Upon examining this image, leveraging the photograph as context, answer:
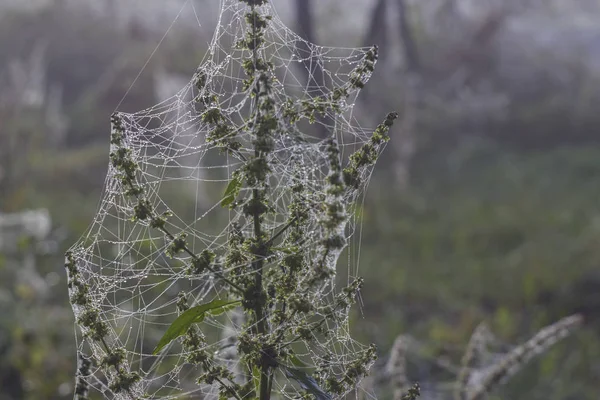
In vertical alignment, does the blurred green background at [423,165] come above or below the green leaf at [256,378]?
above

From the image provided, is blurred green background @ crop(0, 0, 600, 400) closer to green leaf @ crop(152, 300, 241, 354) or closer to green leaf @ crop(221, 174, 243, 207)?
green leaf @ crop(221, 174, 243, 207)

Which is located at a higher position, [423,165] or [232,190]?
[423,165]

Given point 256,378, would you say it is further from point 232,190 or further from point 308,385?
point 232,190

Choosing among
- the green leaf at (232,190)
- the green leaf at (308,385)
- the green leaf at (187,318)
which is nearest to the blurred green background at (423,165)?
the green leaf at (232,190)

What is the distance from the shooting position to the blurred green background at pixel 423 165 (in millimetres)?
5559

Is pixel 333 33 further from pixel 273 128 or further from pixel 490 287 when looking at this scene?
pixel 273 128

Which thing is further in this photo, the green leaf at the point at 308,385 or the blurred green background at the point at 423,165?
the blurred green background at the point at 423,165

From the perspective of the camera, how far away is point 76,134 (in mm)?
13289

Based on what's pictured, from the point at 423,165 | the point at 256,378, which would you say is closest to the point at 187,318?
the point at 256,378

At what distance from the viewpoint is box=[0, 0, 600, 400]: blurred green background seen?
5.56 m

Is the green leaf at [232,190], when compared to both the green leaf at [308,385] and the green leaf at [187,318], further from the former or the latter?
the green leaf at [308,385]

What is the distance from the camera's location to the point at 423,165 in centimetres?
1131

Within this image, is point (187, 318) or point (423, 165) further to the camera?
point (423, 165)

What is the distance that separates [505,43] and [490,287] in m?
10.6
